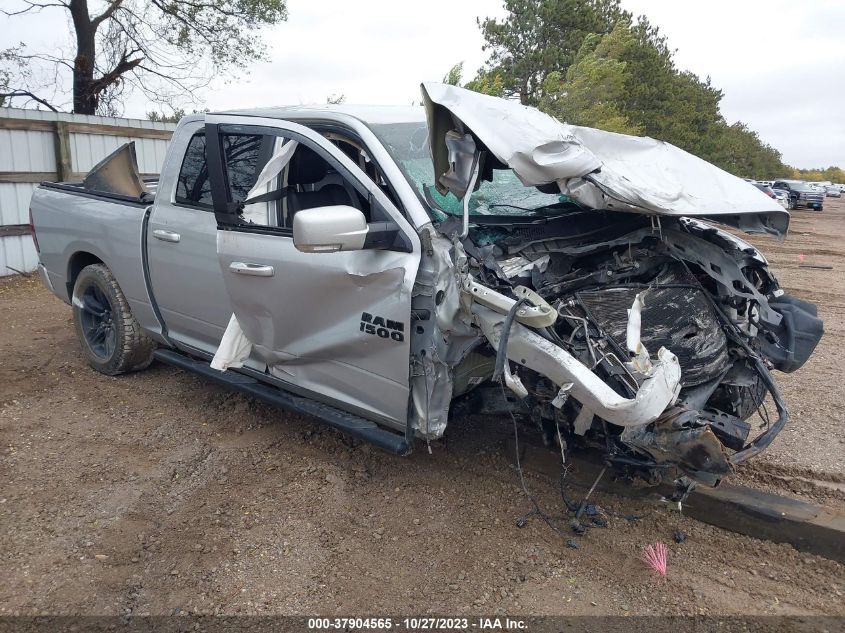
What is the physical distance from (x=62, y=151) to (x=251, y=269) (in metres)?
8.08

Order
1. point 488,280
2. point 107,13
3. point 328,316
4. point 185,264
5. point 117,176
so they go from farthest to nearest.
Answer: point 107,13, point 117,176, point 185,264, point 328,316, point 488,280

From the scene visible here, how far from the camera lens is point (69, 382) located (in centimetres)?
524

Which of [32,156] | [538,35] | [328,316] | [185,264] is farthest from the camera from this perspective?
[538,35]

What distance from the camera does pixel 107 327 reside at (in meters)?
5.33

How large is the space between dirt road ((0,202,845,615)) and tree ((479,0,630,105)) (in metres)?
20.9

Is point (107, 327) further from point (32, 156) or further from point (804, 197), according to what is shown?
point (804, 197)

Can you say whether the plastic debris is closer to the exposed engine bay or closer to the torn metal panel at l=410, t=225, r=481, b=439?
the exposed engine bay

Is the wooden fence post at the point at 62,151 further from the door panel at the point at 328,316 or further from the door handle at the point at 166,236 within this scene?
the door panel at the point at 328,316

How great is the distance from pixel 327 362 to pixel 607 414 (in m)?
1.55

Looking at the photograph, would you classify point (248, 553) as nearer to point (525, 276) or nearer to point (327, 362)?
point (327, 362)

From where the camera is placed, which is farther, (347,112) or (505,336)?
(347,112)

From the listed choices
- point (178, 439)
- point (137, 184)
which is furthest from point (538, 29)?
point (178, 439)

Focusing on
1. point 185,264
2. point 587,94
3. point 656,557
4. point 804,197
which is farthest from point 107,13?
point 804,197

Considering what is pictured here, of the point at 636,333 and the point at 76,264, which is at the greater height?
the point at 636,333
